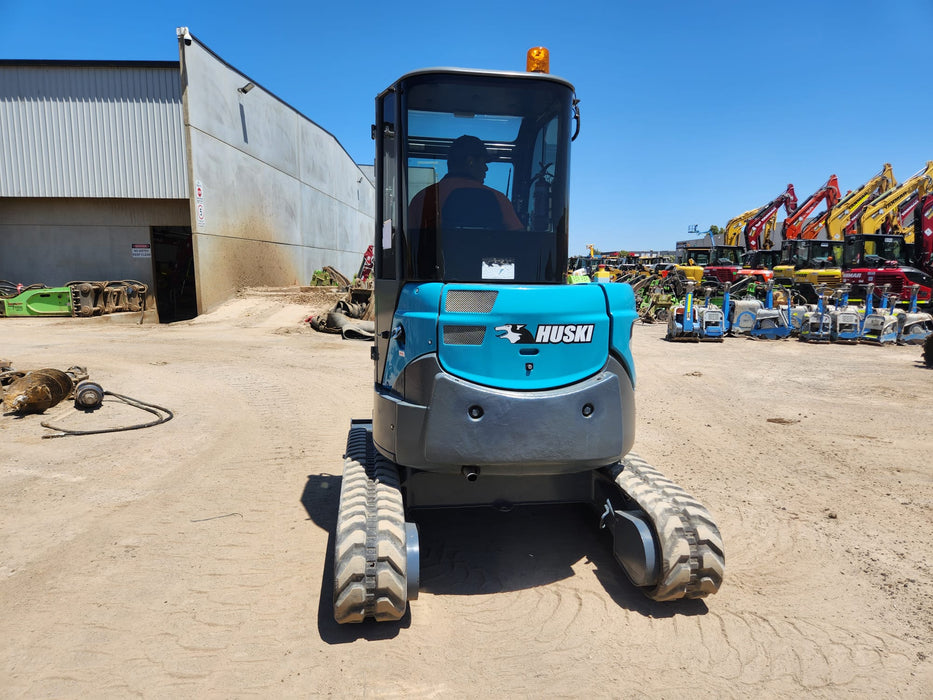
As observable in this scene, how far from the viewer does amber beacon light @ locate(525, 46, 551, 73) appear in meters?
3.52

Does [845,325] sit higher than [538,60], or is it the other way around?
[538,60]

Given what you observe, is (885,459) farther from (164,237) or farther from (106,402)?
(164,237)

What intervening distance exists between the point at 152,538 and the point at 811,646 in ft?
13.8

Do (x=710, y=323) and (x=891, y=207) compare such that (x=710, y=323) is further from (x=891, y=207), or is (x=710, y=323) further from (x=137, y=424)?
(x=891, y=207)

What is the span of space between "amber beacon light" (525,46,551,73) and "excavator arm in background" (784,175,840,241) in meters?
28.9

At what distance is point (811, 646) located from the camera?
3.08m

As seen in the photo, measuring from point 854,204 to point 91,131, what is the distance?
99.9 feet

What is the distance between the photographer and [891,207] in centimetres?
2444

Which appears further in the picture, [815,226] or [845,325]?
[815,226]

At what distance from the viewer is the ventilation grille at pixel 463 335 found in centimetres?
313

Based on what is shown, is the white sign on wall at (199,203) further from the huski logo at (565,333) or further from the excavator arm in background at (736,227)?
the excavator arm in background at (736,227)

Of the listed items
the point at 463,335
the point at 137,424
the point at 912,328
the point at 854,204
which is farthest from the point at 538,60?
the point at 854,204

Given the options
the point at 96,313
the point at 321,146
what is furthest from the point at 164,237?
the point at 321,146

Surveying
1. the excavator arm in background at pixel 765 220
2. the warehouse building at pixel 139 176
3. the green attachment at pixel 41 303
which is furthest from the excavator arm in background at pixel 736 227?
the green attachment at pixel 41 303
